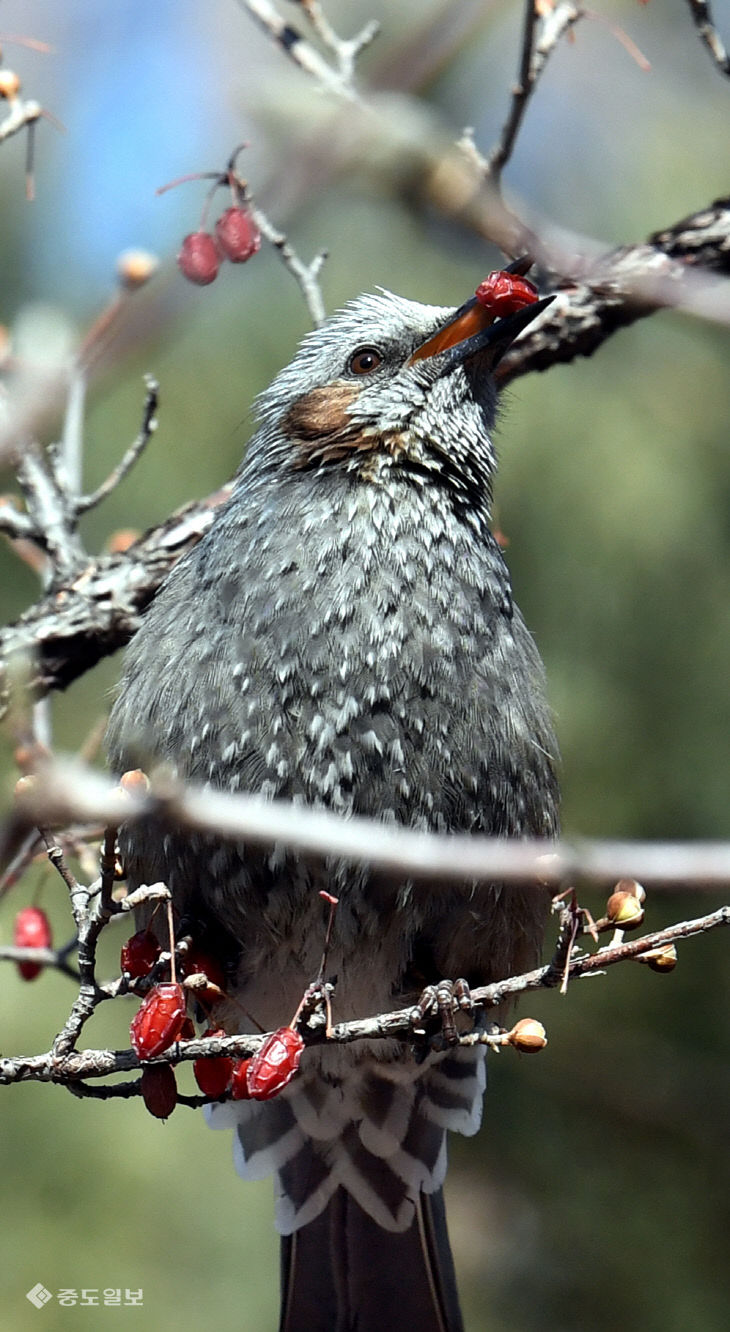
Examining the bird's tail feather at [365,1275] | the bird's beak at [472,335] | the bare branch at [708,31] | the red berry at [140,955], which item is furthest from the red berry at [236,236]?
the bird's tail feather at [365,1275]

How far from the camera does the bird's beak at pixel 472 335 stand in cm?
292

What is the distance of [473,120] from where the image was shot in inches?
247

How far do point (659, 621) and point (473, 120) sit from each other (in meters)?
2.48

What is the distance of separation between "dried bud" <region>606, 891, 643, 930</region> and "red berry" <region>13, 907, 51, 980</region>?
1.65 metres

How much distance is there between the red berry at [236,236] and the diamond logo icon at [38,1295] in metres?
3.61

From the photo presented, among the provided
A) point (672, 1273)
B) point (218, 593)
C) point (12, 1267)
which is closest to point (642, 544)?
point (672, 1273)

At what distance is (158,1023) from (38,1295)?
3244mm

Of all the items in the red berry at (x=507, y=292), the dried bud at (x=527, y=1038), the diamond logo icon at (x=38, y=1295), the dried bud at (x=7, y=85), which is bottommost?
the diamond logo icon at (x=38, y=1295)

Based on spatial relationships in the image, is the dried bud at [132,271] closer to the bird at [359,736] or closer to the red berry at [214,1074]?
the bird at [359,736]

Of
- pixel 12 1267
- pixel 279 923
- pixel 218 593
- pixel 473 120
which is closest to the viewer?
pixel 279 923

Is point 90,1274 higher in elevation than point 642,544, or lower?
lower

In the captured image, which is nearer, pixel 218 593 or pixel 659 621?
pixel 218 593

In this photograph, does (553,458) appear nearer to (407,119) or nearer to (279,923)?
(407,119)

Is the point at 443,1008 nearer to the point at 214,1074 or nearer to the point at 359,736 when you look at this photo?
the point at 214,1074
